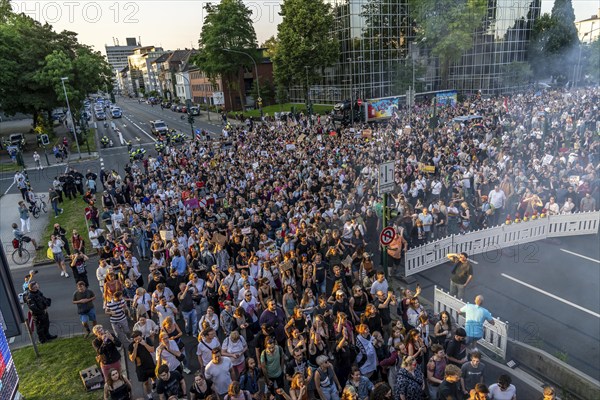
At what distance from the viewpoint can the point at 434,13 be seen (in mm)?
53062

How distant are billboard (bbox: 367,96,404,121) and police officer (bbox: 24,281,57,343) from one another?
31.0m

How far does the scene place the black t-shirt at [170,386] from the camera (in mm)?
6467

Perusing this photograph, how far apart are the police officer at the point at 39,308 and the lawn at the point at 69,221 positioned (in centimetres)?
634

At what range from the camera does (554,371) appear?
737cm

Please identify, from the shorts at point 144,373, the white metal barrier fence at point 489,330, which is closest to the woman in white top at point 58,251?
the shorts at point 144,373

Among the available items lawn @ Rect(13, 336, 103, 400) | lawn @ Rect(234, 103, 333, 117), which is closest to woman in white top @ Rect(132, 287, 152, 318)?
lawn @ Rect(13, 336, 103, 400)

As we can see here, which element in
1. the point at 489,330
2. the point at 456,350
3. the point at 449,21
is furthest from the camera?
the point at 449,21

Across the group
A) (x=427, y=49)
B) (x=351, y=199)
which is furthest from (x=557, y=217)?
(x=427, y=49)

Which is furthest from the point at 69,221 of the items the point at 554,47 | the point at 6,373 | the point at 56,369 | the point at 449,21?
the point at 554,47

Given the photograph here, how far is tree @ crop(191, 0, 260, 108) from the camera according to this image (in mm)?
56581

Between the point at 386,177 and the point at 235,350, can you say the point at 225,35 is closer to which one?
the point at 386,177

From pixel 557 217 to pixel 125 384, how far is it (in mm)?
13124

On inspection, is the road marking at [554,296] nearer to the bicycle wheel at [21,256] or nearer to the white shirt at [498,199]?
the white shirt at [498,199]

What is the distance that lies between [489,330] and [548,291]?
11.1ft
